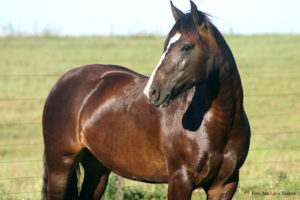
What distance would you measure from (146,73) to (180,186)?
48.1 ft

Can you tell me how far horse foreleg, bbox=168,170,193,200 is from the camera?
12.7ft

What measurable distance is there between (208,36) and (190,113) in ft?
2.01

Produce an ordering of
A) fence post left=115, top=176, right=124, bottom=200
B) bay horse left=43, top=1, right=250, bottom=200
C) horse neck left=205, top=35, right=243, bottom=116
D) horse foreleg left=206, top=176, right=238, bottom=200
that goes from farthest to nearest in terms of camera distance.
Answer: fence post left=115, top=176, right=124, bottom=200, horse foreleg left=206, top=176, right=238, bottom=200, horse neck left=205, top=35, right=243, bottom=116, bay horse left=43, top=1, right=250, bottom=200

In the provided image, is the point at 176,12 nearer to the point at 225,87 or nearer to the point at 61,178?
the point at 225,87

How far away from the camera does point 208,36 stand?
3.69 m

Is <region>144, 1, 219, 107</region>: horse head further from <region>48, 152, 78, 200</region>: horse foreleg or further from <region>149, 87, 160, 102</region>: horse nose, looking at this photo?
<region>48, 152, 78, 200</region>: horse foreleg

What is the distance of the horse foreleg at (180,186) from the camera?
12.7ft

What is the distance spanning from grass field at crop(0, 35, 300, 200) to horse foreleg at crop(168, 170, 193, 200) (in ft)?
6.66

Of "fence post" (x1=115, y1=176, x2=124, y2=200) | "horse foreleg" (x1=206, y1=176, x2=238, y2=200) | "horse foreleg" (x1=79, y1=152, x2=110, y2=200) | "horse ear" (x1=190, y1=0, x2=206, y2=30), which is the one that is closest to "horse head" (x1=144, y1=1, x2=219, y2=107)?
"horse ear" (x1=190, y1=0, x2=206, y2=30)

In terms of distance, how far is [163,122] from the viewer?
4078 millimetres

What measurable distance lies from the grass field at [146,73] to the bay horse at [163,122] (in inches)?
59.0

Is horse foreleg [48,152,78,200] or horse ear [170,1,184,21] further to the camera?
horse foreleg [48,152,78,200]

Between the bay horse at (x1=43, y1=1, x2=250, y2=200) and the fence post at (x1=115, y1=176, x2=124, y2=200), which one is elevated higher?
the bay horse at (x1=43, y1=1, x2=250, y2=200)

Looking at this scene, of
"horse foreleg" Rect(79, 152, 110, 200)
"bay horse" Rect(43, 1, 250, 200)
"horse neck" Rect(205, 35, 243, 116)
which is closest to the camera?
"bay horse" Rect(43, 1, 250, 200)
